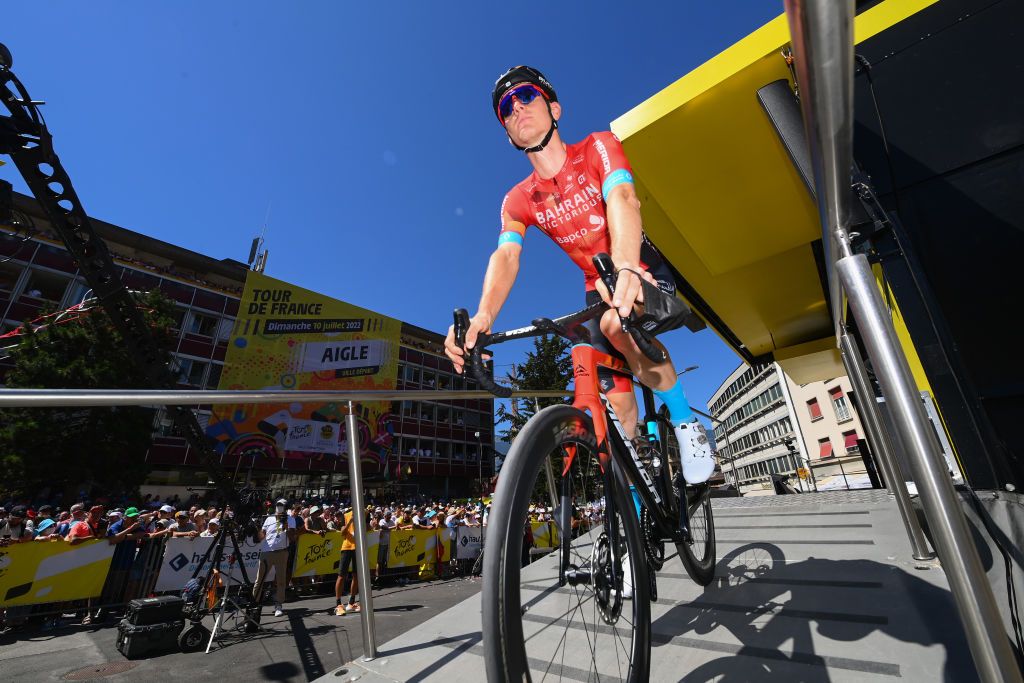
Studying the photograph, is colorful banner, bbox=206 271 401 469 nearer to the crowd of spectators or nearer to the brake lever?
the crowd of spectators

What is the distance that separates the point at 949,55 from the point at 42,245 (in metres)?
36.7

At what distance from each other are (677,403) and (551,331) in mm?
1368

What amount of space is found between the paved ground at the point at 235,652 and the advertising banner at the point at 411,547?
3.86 m

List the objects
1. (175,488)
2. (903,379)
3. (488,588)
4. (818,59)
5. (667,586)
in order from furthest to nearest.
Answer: (175,488) → (667,586) → (488,588) → (903,379) → (818,59)

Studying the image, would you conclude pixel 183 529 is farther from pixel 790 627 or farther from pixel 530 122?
pixel 790 627

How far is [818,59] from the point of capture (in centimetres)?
62

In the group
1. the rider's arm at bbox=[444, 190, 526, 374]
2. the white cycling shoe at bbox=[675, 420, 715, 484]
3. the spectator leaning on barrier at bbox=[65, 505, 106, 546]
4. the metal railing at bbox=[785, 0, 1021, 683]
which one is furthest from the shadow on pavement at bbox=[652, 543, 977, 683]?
the spectator leaning on barrier at bbox=[65, 505, 106, 546]

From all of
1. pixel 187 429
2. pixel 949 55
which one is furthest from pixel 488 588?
pixel 187 429

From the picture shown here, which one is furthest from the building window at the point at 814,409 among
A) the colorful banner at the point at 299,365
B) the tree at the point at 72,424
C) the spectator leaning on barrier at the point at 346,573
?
the tree at the point at 72,424

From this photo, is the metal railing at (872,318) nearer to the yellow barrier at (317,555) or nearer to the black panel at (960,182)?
the black panel at (960,182)

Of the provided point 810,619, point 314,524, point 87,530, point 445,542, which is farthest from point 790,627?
point 445,542

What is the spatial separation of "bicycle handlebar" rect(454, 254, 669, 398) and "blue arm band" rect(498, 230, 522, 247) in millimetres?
760

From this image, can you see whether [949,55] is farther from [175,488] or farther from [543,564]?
[175,488]

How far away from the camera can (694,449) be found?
264cm
